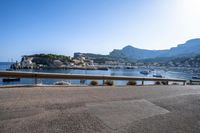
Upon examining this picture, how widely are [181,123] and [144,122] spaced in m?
1.15

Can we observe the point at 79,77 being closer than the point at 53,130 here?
No

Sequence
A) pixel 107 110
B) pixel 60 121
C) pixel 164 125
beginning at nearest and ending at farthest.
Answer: pixel 60 121 < pixel 164 125 < pixel 107 110

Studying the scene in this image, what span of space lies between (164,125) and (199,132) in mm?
866

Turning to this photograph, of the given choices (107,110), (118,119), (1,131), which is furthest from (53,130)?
(107,110)

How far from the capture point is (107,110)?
655 cm

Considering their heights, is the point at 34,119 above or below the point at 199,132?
above

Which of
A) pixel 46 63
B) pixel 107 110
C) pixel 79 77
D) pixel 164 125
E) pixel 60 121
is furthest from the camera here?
pixel 46 63

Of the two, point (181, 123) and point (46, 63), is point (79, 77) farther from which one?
point (46, 63)

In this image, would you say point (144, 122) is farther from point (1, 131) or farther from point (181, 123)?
point (1, 131)

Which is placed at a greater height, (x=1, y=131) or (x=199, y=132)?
(x=1, y=131)

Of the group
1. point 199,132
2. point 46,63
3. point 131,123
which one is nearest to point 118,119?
point 131,123

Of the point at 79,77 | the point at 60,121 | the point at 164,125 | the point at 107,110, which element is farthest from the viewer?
the point at 79,77

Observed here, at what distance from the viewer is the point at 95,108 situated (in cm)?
666

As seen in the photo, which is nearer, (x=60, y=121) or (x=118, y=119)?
(x=60, y=121)
